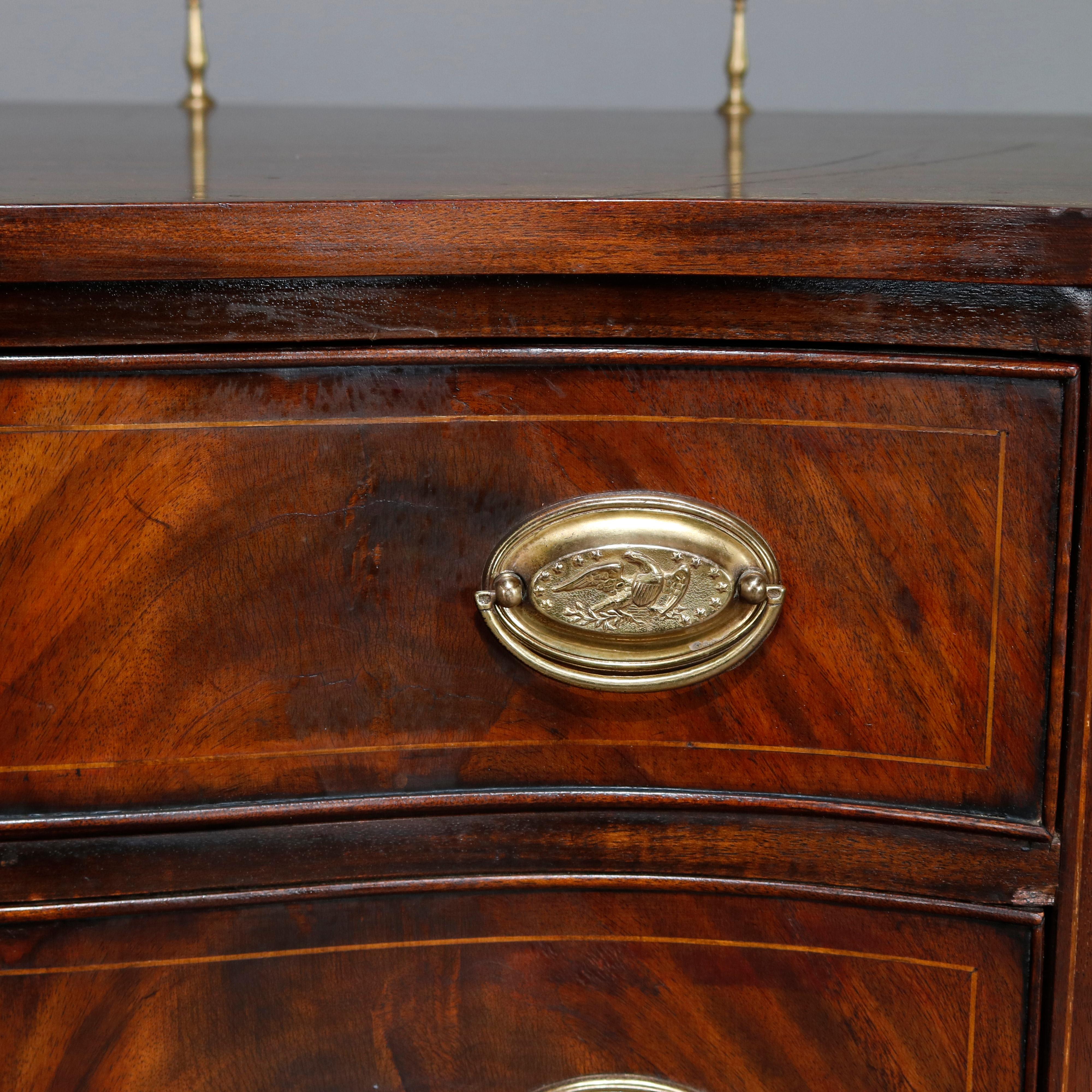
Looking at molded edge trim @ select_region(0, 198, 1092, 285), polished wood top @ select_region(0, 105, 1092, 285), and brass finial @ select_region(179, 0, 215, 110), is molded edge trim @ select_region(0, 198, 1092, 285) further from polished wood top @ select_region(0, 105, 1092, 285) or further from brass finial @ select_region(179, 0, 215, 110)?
brass finial @ select_region(179, 0, 215, 110)

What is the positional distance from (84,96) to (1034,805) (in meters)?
1.09

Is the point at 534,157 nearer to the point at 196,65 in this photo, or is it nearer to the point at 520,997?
the point at 520,997

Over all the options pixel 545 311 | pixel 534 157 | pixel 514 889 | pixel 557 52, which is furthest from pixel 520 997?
pixel 557 52

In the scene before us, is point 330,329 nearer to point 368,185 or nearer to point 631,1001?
point 368,185

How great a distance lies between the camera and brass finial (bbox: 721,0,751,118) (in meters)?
0.93

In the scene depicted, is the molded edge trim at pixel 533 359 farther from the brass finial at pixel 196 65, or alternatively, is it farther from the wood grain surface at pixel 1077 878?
the brass finial at pixel 196 65

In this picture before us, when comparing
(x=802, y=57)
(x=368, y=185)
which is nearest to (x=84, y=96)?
(x=802, y=57)

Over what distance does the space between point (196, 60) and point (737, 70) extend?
42 centimetres

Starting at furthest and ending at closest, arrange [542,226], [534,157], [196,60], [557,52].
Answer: [557,52] → [196,60] → [534,157] → [542,226]

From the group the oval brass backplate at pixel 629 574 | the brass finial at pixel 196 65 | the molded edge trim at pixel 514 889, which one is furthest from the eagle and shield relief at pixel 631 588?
the brass finial at pixel 196 65

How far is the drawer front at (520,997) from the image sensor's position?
442 millimetres

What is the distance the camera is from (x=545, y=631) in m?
0.41

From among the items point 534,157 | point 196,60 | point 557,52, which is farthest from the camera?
point 557,52

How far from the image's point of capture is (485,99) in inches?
46.3
